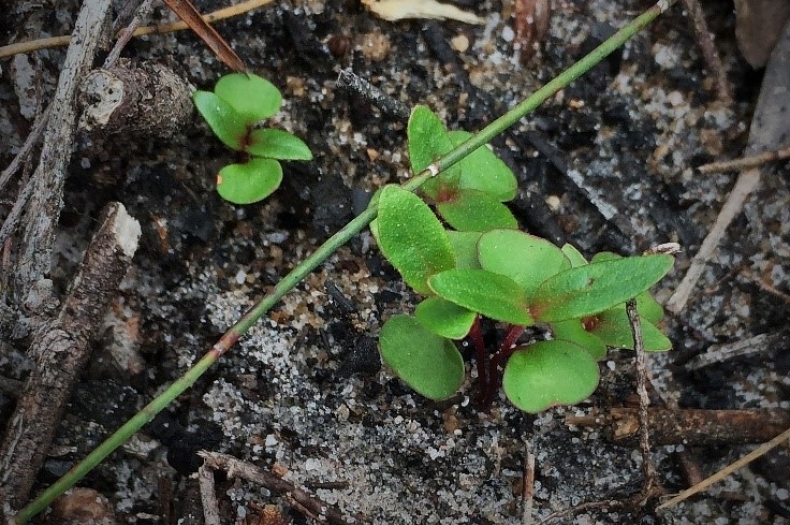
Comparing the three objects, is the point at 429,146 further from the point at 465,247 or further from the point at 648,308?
the point at 648,308

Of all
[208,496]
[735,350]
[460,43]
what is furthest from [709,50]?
[208,496]

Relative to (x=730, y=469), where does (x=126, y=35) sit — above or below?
below

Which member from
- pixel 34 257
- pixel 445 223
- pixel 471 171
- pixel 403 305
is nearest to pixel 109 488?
pixel 34 257

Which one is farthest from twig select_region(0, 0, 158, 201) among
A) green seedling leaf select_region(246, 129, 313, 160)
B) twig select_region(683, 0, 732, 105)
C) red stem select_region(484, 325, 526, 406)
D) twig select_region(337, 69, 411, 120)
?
twig select_region(683, 0, 732, 105)

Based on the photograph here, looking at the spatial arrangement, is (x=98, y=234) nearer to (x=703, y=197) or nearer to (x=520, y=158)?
(x=520, y=158)

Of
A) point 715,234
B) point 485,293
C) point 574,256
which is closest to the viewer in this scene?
point 485,293

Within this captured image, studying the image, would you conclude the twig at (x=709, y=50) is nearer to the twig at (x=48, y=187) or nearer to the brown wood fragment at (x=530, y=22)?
the brown wood fragment at (x=530, y=22)
